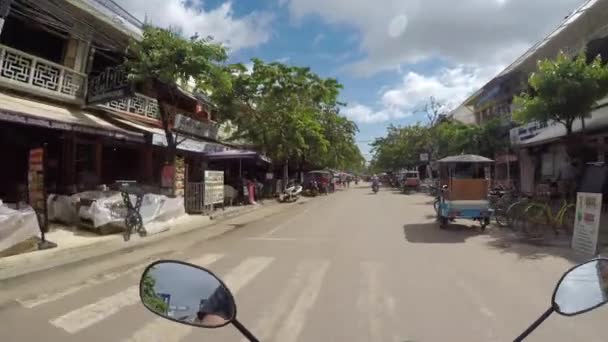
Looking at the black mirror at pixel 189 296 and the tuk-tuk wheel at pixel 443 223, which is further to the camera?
the tuk-tuk wheel at pixel 443 223

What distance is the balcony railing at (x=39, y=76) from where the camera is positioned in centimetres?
1302

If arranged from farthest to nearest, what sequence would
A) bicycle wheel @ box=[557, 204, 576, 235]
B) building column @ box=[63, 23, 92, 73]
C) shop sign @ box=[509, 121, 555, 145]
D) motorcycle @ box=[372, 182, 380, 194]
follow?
motorcycle @ box=[372, 182, 380, 194] < shop sign @ box=[509, 121, 555, 145] < building column @ box=[63, 23, 92, 73] < bicycle wheel @ box=[557, 204, 576, 235]

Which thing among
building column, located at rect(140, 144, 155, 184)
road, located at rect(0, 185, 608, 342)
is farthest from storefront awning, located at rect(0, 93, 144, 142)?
road, located at rect(0, 185, 608, 342)

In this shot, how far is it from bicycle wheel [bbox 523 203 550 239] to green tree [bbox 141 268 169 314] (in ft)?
37.6

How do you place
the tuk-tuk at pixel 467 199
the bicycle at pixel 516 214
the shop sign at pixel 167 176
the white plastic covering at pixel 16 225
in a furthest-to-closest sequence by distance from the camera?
the shop sign at pixel 167 176 → the tuk-tuk at pixel 467 199 → the bicycle at pixel 516 214 → the white plastic covering at pixel 16 225

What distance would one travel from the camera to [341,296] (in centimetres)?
648

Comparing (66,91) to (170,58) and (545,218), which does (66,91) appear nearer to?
(170,58)

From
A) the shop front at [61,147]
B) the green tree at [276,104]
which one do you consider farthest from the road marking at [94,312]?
the green tree at [276,104]

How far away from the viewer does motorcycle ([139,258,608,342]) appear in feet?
7.41

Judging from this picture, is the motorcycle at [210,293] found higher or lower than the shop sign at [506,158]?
lower

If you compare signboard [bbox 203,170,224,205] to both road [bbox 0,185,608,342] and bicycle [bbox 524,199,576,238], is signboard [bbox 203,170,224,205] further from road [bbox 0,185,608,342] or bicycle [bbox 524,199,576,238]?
bicycle [bbox 524,199,576,238]

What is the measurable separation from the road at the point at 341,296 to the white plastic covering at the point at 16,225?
1.63m

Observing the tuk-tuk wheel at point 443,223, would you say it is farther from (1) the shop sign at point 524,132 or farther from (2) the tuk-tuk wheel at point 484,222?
(1) the shop sign at point 524,132

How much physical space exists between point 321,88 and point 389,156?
5172 centimetres
